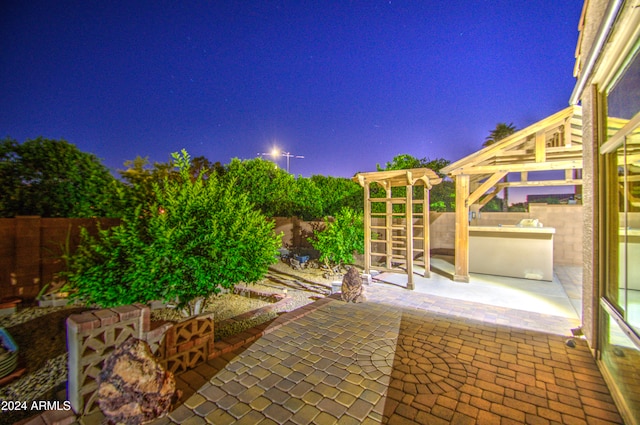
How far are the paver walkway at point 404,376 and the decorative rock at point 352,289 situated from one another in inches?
30.5

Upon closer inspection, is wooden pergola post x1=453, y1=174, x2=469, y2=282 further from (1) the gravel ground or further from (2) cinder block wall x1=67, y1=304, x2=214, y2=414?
(2) cinder block wall x1=67, y1=304, x2=214, y2=414

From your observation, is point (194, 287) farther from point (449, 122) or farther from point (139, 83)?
point (449, 122)

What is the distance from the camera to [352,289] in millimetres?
5082

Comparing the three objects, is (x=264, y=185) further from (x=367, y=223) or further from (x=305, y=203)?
(x=367, y=223)

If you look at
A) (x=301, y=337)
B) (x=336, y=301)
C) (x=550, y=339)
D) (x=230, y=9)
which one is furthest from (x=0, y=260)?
(x=230, y=9)

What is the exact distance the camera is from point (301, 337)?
3.67m

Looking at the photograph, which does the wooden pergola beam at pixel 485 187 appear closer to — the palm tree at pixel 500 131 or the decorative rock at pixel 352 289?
the decorative rock at pixel 352 289

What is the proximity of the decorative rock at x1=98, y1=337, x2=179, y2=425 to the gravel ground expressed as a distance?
117 centimetres

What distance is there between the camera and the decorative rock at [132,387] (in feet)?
6.86

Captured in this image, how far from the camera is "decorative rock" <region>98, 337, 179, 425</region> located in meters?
2.09

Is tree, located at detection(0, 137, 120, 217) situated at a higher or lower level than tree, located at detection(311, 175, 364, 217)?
lower

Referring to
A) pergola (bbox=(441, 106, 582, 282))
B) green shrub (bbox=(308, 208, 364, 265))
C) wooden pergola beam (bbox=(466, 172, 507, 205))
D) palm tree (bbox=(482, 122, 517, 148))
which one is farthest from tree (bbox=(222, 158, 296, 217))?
palm tree (bbox=(482, 122, 517, 148))

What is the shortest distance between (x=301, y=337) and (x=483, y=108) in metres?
47.7

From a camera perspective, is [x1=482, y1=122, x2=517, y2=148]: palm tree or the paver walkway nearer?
the paver walkway
